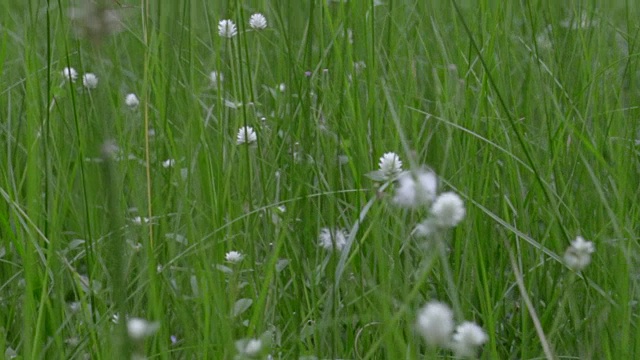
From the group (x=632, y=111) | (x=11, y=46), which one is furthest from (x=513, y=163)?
(x=11, y=46)

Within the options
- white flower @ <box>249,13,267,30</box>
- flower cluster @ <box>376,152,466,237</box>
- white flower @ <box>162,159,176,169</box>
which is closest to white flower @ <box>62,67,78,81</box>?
white flower @ <box>162,159,176,169</box>

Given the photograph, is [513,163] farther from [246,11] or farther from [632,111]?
[246,11]

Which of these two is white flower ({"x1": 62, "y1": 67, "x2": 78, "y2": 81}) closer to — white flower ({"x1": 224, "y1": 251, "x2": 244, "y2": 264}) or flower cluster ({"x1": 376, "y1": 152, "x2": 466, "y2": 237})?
white flower ({"x1": 224, "y1": 251, "x2": 244, "y2": 264})

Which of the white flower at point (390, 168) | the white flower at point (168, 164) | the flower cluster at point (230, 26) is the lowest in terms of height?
the white flower at point (168, 164)

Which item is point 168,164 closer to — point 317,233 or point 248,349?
point 317,233

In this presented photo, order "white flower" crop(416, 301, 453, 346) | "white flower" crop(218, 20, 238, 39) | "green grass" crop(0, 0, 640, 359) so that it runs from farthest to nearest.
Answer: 1. "white flower" crop(218, 20, 238, 39)
2. "green grass" crop(0, 0, 640, 359)
3. "white flower" crop(416, 301, 453, 346)

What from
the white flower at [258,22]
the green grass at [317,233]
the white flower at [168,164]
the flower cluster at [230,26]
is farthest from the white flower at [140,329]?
the white flower at [258,22]

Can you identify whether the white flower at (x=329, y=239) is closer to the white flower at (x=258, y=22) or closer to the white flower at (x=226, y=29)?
the white flower at (x=226, y=29)

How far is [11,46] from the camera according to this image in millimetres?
2848

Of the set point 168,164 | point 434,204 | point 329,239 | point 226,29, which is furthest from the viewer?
point 226,29

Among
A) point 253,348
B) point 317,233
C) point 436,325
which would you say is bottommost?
point 317,233

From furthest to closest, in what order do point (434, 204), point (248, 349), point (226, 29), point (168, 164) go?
point (226, 29) < point (168, 164) < point (248, 349) < point (434, 204)

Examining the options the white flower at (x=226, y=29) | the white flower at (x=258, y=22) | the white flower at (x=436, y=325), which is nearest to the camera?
the white flower at (x=436, y=325)

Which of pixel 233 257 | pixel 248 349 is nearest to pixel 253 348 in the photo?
pixel 248 349
